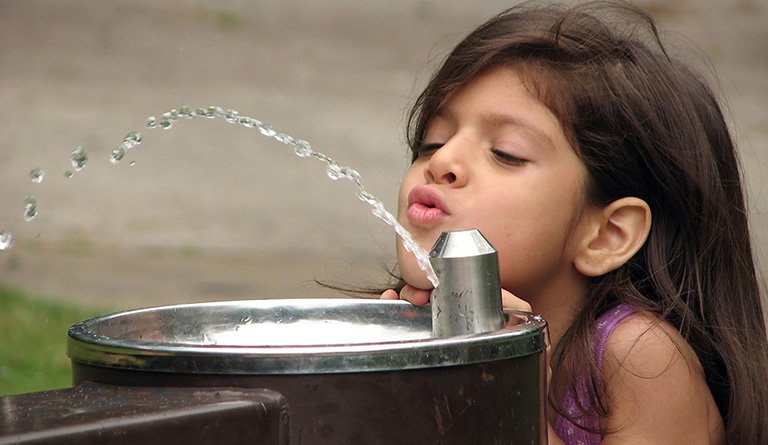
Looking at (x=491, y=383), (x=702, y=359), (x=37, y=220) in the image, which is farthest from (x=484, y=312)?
(x=37, y=220)

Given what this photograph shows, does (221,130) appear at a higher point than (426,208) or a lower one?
higher

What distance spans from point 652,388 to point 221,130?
607cm

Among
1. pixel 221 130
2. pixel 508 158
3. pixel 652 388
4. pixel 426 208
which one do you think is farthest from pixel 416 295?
pixel 221 130

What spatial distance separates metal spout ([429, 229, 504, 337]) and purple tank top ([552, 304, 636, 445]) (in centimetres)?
48

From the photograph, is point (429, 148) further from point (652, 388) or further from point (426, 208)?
point (652, 388)

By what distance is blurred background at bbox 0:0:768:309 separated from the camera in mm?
5555

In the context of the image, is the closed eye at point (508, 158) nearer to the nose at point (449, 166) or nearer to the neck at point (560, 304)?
the nose at point (449, 166)

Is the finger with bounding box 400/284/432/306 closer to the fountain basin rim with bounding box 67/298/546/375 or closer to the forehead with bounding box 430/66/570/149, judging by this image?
the forehead with bounding box 430/66/570/149

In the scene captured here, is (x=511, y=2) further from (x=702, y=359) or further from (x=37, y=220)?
(x=702, y=359)

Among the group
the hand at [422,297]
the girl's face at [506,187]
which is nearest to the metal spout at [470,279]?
the hand at [422,297]

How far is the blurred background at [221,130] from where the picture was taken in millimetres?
5555

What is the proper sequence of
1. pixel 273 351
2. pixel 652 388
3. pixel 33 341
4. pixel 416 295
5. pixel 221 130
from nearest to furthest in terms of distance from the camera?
pixel 273 351 < pixel 652 388 < pixel 416 295 < pixel 33 341 < pixel 221 130

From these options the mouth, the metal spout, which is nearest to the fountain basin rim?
the metal spout

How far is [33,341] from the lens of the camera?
455cm
